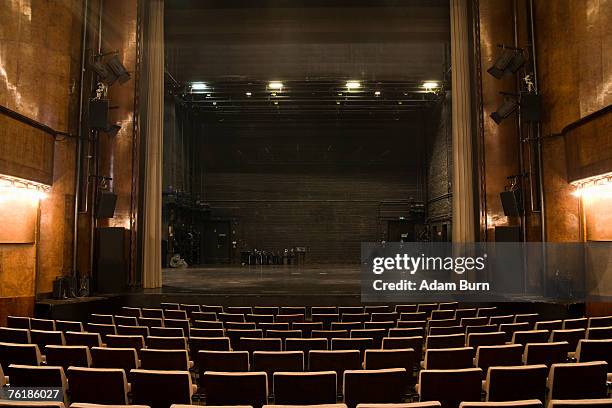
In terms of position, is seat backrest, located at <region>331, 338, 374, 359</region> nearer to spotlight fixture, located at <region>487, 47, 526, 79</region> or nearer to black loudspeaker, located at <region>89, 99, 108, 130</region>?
black loudspeaker, located at <region>89, 99, 108, 130</region>

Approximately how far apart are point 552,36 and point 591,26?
1470 millimetres

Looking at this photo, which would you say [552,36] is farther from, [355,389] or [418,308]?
[355,389]

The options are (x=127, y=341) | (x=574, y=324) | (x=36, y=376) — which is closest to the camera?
(x=36, y=376)

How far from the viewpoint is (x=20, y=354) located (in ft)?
15.0

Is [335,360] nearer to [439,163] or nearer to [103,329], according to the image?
[103,329]

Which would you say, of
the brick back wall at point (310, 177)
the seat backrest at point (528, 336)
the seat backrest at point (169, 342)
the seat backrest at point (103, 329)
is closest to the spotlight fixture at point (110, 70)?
the seat backrest at point (103, 329)

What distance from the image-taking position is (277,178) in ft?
89.0

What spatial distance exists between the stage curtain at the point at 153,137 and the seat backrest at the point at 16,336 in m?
7.92

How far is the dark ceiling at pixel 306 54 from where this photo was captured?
1541 centimetres

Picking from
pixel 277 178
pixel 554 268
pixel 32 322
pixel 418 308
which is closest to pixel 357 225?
pixel 277 178

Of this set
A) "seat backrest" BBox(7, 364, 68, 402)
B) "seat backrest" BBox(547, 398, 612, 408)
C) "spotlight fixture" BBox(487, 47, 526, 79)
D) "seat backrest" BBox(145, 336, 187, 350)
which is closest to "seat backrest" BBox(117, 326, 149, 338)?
"seat backrest" BBox(145, 336, 187, 350)

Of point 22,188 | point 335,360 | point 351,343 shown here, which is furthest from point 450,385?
point 22,188

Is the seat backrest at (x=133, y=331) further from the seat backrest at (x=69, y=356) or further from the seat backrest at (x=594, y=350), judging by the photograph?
the seat backrest at (x=594, y=350)

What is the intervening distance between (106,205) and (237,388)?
9664mm
